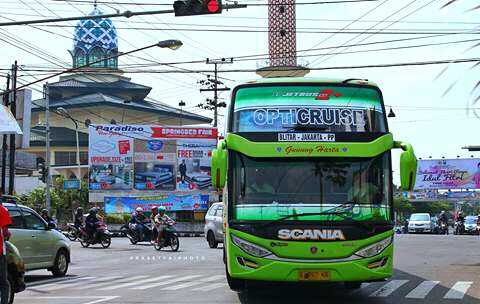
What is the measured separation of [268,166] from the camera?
10367mm

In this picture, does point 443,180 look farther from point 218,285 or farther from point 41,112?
point 218,285

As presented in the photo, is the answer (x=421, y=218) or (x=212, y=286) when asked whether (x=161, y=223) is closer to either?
(x=212, y=286)

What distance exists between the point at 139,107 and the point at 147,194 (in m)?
31.8

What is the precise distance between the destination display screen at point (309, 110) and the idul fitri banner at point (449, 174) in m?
69.7

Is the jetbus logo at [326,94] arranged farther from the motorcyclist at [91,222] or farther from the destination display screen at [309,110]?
the motorcyclist at [91,222]

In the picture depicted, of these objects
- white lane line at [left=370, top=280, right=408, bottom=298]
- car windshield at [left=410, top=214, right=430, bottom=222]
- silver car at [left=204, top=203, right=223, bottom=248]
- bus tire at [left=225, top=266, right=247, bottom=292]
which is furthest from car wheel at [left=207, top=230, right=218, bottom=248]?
car windshield at [left=410, top=214, right=430, bottom=222]

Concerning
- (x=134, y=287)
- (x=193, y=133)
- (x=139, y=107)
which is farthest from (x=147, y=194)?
(x=134, y=287)

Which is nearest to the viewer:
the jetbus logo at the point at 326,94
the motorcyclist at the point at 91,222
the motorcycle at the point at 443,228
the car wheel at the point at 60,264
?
the jetbus logo at the point at 326,94

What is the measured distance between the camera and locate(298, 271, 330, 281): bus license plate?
9.81 metres

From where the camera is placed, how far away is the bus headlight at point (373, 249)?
9844 millimetres

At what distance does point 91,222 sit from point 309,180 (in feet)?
63.5

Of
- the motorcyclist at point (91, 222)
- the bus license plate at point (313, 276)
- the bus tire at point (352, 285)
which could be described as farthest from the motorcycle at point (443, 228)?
the bus license plate at point (313, 276)

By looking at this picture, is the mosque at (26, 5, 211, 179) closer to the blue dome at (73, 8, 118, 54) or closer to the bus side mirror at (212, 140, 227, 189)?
the blue dome at (73, 8, 118, 54)

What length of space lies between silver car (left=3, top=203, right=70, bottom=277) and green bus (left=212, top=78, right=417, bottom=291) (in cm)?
673
